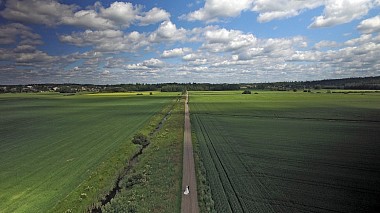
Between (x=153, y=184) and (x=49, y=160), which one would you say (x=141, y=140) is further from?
(x=153, y=184)

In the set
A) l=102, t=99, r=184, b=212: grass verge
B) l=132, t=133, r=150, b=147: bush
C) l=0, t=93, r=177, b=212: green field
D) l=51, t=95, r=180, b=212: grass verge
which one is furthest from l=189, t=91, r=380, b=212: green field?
l=0, t=93, r=177, b=212: green field

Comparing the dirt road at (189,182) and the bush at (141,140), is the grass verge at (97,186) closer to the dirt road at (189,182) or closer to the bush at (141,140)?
the bush at (141,140)

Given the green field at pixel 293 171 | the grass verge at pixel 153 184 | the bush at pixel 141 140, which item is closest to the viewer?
the green field at pixel 293 171

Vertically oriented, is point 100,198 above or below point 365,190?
below

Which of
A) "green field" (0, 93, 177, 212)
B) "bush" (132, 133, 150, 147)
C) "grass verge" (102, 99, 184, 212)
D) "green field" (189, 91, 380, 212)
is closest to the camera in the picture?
"green field" (189, 91, 380, 212)

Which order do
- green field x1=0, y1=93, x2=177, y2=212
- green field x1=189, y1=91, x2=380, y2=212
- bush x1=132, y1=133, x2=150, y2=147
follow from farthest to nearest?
1. bush x1=132, y1=133, x2=150, y2=147
2. green field x1=0, y1=93, x2=177, y2=212
3. green field x1=189, y1=91, x2=380, y2=212

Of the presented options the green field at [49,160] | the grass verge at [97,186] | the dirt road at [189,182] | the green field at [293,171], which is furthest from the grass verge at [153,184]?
the green field at [293,171]

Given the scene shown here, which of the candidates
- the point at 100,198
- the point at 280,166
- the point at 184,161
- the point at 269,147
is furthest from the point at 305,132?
the point at 100,198

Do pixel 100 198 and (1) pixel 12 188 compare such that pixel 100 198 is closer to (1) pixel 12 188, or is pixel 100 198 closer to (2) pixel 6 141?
(1) pixel 12 188

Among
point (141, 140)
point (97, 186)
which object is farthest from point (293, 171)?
point (141, 140)

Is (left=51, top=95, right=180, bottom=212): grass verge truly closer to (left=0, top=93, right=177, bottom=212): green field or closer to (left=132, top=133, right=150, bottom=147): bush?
(left=0, top=93, right=177, bottom=212): green field

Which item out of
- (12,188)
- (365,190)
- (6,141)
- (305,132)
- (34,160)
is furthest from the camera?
(305,132)
